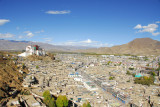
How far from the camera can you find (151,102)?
13.9 m

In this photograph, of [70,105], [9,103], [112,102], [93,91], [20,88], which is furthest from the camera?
[93,91]

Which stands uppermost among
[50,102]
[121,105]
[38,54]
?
[38,54]

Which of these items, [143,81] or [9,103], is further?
[143,81]

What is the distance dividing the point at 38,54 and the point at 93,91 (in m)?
26.5

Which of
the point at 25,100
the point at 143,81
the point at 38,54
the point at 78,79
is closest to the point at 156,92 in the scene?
the point at 143,81

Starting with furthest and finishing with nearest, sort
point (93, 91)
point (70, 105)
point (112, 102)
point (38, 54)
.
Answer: point (38, 54) → point (93, 91) → point (112, 102) → point (70, 105)

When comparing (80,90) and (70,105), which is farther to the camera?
(80,90)

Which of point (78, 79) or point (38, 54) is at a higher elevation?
point (38, 54)

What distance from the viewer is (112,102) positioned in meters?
13.6

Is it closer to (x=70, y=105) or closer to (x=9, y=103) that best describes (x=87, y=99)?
(x=70, y=105)

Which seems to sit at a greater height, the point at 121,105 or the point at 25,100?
the point at 25,100

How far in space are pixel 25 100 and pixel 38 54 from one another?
2842cm

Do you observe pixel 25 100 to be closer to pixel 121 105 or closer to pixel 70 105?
pixel 70 105

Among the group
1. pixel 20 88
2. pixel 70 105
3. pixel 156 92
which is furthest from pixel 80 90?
pixel 156 92
